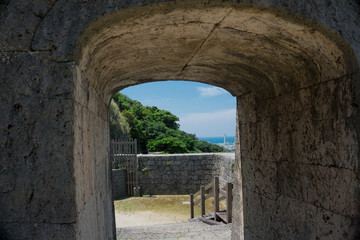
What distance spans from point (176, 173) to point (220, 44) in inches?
422

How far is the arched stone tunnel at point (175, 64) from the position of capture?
1644 mm

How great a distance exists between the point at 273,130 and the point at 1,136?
266 cm

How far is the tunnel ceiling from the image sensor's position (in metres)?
1.86

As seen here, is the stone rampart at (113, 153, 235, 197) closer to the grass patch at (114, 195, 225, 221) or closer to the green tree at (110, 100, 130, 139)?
the grass patch at (114, 195, 225, 221)

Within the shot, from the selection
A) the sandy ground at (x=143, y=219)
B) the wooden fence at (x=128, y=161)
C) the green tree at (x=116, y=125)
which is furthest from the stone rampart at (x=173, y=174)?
the green tree at (x=116, y=125)

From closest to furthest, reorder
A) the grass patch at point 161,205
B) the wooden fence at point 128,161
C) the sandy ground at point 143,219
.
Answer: the sandy ground at point 143,219 → the grass patch at point 161,205 → the wooden fence at point 128,161

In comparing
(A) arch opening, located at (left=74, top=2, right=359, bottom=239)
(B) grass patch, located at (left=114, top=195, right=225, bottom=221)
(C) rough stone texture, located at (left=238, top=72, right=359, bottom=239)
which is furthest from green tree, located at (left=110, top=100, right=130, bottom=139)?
(C) rough stone texture, located at (left=238, top=72, right=359, bottom=239)

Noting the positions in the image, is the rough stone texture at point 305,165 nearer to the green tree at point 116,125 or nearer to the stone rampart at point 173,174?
the stone rampart at point 173,174

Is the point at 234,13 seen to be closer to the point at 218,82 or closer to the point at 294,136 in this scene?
the point at 294,136

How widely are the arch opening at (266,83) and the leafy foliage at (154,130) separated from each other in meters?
14.0

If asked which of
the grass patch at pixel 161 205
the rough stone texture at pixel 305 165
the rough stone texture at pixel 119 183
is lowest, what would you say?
the grass patch at pixel 161 205

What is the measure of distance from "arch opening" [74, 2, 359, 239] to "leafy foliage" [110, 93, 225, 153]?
14042 millimetres

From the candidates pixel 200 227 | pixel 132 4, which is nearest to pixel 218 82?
pixel 132 4

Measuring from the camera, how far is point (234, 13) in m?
1.90
